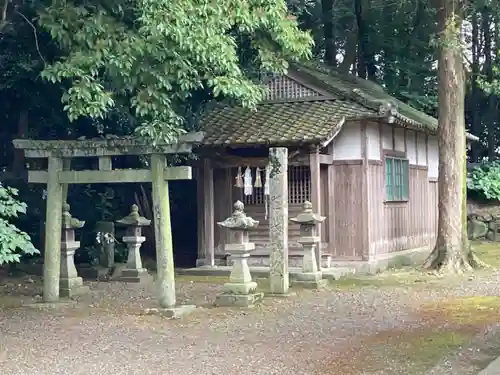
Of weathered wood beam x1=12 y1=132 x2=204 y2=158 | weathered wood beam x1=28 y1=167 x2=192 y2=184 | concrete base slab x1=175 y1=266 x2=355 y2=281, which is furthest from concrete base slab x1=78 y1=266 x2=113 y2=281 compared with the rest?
weathered wood beam x1=12 y1=132 x2=204 y2=158

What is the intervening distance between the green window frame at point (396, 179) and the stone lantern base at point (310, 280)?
4.54m

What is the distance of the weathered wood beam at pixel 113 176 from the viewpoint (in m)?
11.2

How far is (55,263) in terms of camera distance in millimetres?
12203

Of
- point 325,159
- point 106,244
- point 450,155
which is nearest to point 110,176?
point 106,244

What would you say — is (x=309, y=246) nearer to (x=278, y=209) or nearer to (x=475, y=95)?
(x=278, y=209)

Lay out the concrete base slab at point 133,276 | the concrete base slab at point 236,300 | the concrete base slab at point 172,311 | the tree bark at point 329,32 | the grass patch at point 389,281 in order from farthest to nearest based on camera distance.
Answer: the tree bark at point 329,32, the concrete base slab at point 133,276, the grass patch at point 389,281, the concrete base slab at point 236,300, the concrete base slab at point 172,311

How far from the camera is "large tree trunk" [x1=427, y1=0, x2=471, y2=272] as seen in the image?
16.1 metres

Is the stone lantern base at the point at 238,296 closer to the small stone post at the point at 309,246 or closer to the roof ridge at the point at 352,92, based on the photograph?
the small stone post at the point at 309,246

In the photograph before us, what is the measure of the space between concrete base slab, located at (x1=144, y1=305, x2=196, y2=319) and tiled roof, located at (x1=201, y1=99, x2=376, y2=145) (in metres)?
5.53

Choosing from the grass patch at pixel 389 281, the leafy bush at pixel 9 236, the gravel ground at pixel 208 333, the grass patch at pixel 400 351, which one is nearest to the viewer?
the grass patch at pixel 400 351

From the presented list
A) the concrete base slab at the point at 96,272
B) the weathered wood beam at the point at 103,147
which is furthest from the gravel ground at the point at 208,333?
the weathered wood beam at the point at 103,147

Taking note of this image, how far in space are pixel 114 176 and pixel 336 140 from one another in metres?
6.96

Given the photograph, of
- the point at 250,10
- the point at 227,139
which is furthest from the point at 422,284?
the point at 250,10

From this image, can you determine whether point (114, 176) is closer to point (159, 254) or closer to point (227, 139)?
point (159, 254)
